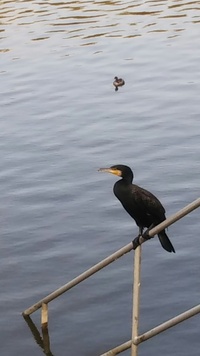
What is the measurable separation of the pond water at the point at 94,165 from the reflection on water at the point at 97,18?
11 cm

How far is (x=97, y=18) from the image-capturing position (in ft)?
137

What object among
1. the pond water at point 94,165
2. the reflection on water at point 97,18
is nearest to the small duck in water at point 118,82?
the pond water at point 94,165

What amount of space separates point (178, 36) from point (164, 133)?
1285 cm

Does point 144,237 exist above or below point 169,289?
above

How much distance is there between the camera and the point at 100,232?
61.7 ft

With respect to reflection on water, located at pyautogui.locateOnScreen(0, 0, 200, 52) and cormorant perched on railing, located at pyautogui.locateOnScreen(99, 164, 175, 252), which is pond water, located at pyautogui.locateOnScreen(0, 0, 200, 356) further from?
cormorant perched on railing, located at pyautogui.locateOnScreen(99, 164, 175, 252)

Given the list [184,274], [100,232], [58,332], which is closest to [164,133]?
[100,232]

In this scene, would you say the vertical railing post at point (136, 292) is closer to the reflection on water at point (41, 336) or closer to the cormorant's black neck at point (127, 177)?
the cormorant's black neck at point (127, 177)

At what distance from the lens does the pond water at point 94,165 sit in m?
15.5

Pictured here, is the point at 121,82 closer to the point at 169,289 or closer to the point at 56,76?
the point at 56,76

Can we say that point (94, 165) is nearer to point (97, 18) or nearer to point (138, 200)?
point (138, 200)

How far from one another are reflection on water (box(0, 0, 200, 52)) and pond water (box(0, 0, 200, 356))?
0.37 feet

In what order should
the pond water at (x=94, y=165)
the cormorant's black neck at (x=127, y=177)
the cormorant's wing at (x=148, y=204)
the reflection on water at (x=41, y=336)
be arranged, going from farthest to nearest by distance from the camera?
the pond water at (x=94, y=165) → the reflection on water at (x=41, y=336) → the cormorant's black neck at (x=127, y=177) → the cormorant's wing at (x=148, y=204)

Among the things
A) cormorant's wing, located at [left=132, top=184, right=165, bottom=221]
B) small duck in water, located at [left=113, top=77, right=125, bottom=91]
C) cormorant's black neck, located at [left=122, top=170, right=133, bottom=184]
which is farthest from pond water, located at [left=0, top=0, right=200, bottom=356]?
cormorant's black neck, located at [left=122, top=170, right=133, bottom=184]
